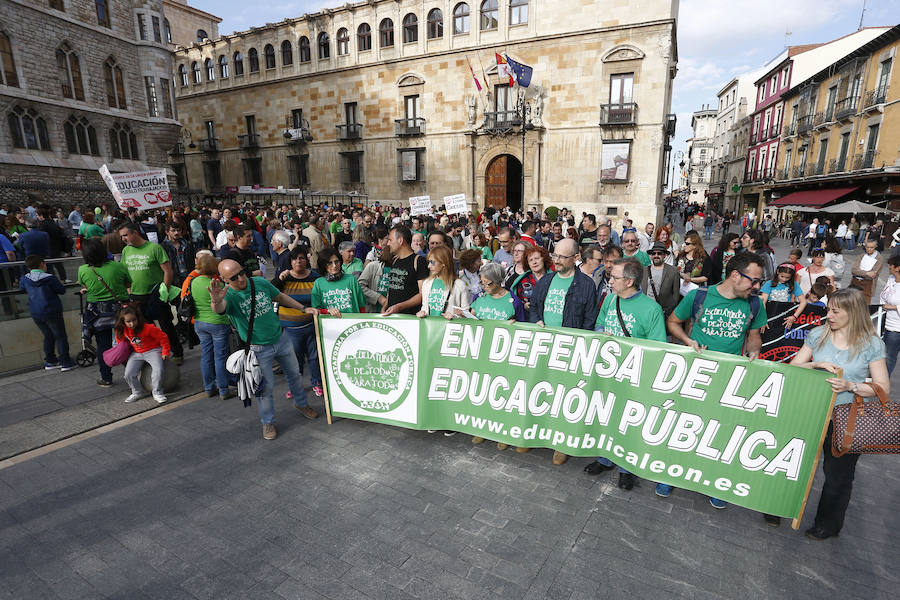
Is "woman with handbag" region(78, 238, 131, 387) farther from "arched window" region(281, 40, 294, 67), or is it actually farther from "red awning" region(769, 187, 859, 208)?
"red awning" region(769, 187, 859, 208)

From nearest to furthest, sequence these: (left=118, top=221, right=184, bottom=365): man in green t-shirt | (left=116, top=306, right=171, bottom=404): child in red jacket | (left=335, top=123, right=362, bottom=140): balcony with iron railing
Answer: (left=116, top=306, right=171, bottom=404): child in red jacket < (left=118, top=221, right=184, bottom=365): man in green t-shirt < (left=335, top=123, right=362, bottom=140): balcony with iron railing

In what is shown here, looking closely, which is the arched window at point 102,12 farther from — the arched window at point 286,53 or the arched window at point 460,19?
the arched window at point 460,19

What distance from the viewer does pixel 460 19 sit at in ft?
91.5

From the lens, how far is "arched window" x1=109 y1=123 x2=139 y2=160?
24.6 m

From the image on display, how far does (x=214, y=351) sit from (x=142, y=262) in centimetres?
192

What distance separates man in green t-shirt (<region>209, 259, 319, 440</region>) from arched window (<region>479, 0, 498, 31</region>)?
91.6ft

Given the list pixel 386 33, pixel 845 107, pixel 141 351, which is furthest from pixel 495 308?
pixel 845 107

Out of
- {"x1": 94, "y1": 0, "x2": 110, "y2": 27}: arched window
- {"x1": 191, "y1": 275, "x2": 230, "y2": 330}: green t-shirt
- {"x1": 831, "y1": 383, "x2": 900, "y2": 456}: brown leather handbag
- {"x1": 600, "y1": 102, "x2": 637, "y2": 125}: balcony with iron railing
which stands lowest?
{"x1": 831, "y1": 383, "x2": 900, "y2": 456}: brown leather handbag

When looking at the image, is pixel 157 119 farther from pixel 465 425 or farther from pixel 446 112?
pixel 465 425

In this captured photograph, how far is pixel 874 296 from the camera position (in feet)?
35.1

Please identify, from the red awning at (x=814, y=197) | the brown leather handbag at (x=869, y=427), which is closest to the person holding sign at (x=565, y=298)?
the brown leather handbag at (x=869, y=427)

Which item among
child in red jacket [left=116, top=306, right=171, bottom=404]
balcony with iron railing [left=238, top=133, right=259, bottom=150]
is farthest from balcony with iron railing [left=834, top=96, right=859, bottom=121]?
balcony with iron railing [left=238, top=133, right=259, bottom=150]

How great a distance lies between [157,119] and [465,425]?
98.5 ft

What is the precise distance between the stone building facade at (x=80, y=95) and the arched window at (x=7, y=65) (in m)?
0.04
